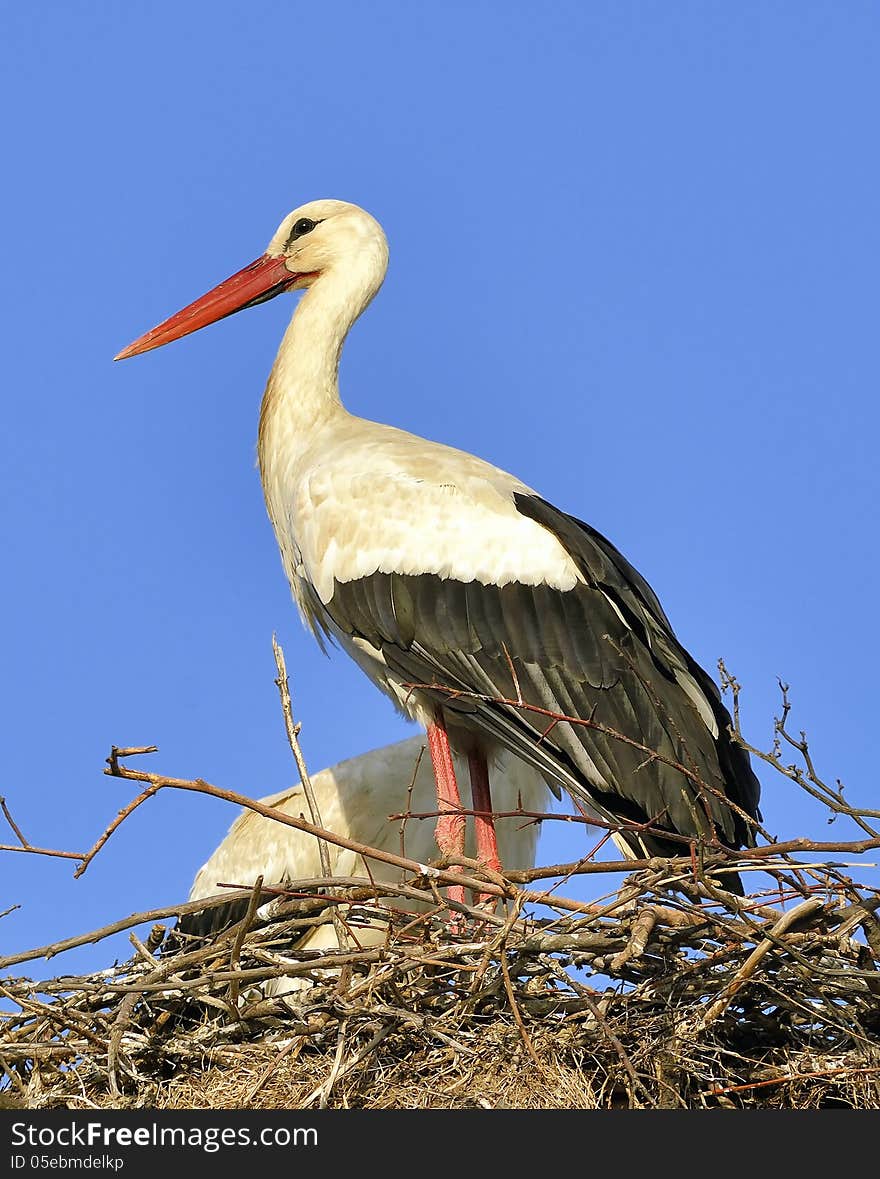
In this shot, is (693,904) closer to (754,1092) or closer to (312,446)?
(754,1092)

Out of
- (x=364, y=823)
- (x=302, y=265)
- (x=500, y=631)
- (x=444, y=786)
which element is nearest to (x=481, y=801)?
(x=444, y=786)

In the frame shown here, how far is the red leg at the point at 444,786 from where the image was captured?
227 inches

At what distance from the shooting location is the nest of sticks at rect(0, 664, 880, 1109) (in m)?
4.13

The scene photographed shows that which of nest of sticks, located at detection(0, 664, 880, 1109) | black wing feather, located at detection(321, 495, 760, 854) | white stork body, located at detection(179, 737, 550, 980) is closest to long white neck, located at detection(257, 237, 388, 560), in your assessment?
black wing feather, located at detection(321, 495, 760, 854)

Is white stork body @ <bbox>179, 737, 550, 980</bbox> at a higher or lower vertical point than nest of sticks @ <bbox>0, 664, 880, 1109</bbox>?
higher

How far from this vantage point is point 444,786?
5801 mm

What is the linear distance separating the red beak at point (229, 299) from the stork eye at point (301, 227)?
0.11 m

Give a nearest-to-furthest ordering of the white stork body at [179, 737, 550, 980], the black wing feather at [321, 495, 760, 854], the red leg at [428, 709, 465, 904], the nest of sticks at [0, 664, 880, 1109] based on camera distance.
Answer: the nest of sticks at [0, 664, 880, 1109] → the black wing feather at [321, 495, 760, 854] → the red leg at [428, 709, 465, 904] → the white stork body at [179, 737, 550, 980]

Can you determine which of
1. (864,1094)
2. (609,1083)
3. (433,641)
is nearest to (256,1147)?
(609,1083)

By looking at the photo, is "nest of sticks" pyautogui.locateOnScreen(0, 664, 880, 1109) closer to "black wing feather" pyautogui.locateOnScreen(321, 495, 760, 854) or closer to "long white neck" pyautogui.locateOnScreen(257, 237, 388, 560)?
"black wing feather" pyautogui.locateOnScreen(321, 495, 760, 854)

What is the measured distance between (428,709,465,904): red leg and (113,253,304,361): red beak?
2314 mm

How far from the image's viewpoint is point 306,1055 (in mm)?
4371

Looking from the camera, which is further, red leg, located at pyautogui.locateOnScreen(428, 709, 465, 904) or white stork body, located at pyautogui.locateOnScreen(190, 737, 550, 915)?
white stork body, located at pyautogui.locateOnScreen(190, 737, 550, 915)

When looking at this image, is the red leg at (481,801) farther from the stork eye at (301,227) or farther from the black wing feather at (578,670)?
the stork eye at (301,227)
